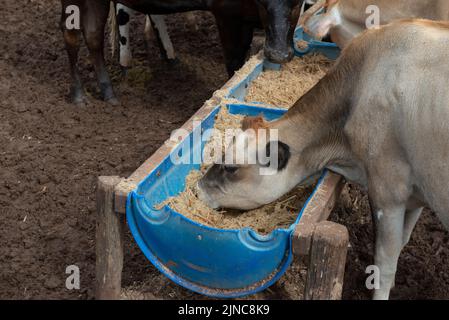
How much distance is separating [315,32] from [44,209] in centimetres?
245

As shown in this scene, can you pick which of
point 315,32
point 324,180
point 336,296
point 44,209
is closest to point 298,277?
point 324,180

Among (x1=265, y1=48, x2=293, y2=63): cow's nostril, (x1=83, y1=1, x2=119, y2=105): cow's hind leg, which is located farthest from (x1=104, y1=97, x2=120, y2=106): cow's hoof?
(x1=265, y1=48, x2=293, y2=63): cow's nostril

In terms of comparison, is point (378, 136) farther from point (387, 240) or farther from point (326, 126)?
point (387, 240)

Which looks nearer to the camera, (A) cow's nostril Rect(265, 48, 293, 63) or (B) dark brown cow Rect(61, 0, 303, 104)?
(A) cow's nostril Rect(265, 48, 293, 63)

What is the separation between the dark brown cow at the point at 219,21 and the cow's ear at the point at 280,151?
2016 mm

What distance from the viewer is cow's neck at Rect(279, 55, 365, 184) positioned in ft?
13.3

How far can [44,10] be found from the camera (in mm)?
8484

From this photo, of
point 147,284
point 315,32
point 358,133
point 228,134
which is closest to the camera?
point 358,133

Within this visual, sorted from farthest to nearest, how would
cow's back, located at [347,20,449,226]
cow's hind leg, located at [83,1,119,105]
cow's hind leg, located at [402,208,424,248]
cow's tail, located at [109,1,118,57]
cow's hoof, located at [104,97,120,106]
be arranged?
cow's tail, located at [109,1,118,57] < cow's hoof, located at [104,97,120,106] < cow's hind leg, located at [83,1,119,105] < cow's hind leg, located at [402,208,424,248] < cow's back, located at [347,20,449,226]

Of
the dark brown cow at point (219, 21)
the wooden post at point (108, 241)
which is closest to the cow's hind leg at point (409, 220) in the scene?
the wooden post at point (108, 241)

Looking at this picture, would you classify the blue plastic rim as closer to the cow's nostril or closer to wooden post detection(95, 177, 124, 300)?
wooden post detection(95, 177, 124, 300)

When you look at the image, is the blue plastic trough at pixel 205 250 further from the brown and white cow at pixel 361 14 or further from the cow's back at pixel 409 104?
the brown and white cow at pixel 361 14

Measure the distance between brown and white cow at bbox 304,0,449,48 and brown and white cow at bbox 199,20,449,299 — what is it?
156 cm

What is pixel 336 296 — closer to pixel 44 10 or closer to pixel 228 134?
pixel 228 134
